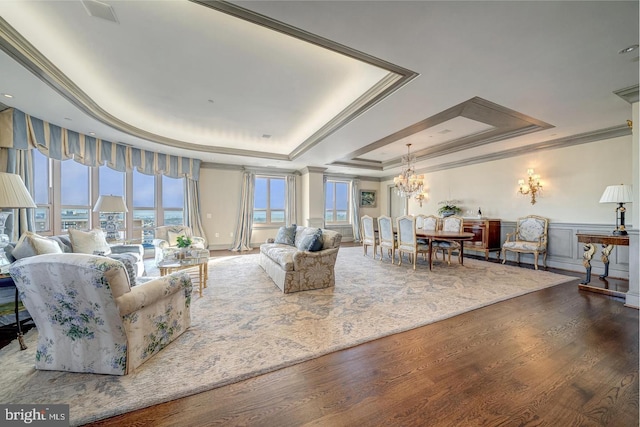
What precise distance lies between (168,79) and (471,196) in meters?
6.95

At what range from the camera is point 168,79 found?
3127 millimetres

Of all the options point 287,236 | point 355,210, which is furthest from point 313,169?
point 287,236

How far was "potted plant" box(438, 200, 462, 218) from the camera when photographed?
668 cm

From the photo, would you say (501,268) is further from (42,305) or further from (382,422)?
(42,305)

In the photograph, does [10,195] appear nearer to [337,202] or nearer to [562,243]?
[337,202]

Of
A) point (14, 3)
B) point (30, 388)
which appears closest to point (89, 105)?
point (14, 3)

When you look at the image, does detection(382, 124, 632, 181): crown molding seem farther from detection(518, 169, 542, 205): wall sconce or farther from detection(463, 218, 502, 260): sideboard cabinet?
detection(463, 218, 502, 260): sideboard cabinet

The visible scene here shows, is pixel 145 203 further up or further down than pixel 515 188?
further down

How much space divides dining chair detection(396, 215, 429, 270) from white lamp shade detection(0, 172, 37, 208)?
5.10 meters

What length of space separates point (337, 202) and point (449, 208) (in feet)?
12.6

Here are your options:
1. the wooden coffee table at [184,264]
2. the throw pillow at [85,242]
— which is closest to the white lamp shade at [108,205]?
the throw pillow at [85,242]

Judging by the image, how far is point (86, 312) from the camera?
63.4 inches

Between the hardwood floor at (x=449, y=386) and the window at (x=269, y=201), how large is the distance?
6.21 metres

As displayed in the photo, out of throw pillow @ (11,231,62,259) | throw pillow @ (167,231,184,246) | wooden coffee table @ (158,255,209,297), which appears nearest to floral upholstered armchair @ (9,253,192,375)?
throw pillow @ (11,231,62,259)
